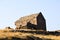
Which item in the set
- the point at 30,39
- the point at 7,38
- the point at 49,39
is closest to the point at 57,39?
the point at 49,39

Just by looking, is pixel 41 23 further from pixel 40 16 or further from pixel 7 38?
pixel 7 38

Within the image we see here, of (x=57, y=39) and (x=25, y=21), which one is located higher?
(x=25, y=21)

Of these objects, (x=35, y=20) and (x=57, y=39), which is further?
(x=35, y=20)

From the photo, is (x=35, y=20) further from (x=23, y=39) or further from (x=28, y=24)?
(x=23, y=39)

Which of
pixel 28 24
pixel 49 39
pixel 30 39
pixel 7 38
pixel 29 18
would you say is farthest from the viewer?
pixel 29 18

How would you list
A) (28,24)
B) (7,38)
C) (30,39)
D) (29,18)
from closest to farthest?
1. (7,38)
2. (30,39)
3. (28,24)
4. (29,18)

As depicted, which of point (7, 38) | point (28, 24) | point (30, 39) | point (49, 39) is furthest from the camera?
point (28, 24)

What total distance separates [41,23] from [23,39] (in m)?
32.0

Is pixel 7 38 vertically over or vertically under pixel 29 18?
under

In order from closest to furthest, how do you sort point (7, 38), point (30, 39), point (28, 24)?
point (7, 38)
point (30, 39)
point (28, 24)

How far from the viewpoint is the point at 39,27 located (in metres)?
66.0

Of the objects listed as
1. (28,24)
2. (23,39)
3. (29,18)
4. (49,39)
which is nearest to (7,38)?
(23,39)

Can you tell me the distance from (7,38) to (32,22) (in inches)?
1297

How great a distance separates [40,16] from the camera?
68.2m
